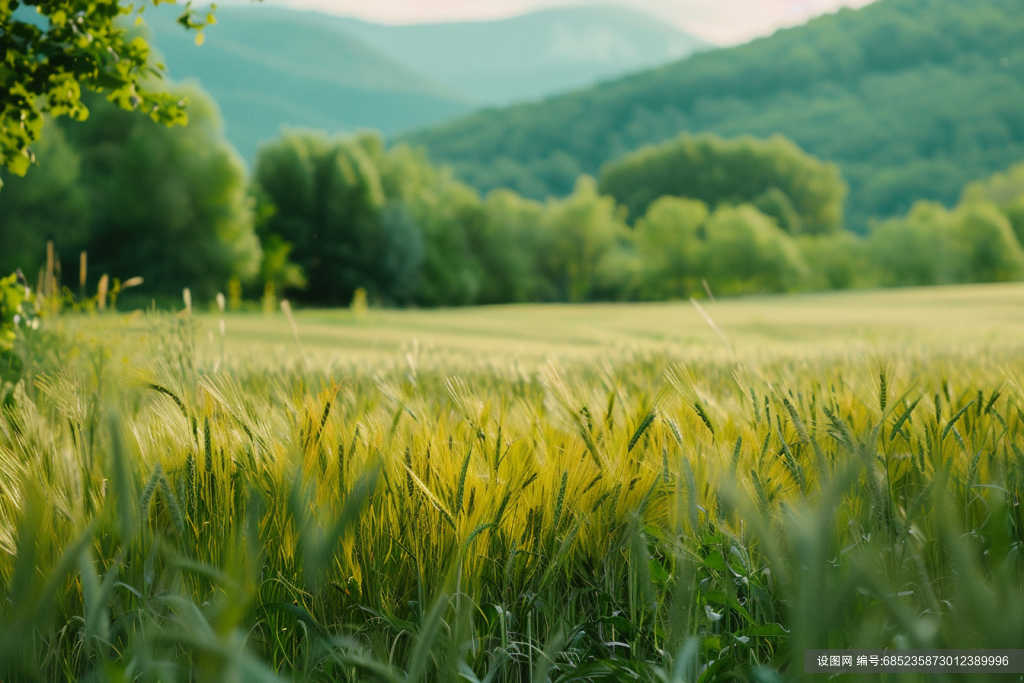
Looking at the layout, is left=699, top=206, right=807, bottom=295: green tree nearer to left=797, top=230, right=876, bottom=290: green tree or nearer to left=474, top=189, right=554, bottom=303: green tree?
left=797, top=230, right=876, bottom=290: green tree

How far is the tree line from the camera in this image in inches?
864

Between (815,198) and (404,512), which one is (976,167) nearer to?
(815,198)

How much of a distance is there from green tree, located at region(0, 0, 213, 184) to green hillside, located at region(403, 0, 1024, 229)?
6624 cm

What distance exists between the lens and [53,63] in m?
2.07

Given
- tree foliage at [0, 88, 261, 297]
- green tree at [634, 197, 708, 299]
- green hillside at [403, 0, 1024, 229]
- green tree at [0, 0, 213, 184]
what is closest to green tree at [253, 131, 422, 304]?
tree foliage at [0, 88, 261, 297]

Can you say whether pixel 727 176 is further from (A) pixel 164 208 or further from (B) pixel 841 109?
(A) pixel 164 208

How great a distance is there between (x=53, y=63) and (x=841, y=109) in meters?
93.6

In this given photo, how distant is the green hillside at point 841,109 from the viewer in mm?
63500

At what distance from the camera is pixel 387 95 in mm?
122250

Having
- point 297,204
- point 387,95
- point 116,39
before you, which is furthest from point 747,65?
point 116,39

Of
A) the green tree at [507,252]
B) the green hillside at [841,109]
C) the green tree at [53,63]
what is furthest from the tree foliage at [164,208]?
the green hillside at [841,109]

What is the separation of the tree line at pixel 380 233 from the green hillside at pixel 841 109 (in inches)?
765

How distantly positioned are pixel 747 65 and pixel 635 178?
175ft

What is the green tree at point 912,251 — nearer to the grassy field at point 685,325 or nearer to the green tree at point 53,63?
the grassy field at point 685,325
